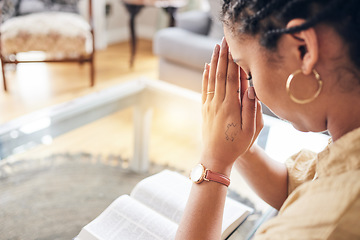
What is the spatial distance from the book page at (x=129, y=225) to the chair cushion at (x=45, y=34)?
2.01 meters

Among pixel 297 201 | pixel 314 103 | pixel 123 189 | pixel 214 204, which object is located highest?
pixel 314 103

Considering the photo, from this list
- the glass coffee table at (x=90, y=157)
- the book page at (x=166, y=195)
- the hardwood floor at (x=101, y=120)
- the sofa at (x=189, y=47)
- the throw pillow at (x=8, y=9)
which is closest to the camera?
the book page at (x=166, y=195)

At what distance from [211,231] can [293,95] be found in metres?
0.27

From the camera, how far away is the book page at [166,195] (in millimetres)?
782

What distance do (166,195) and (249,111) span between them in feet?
1.02

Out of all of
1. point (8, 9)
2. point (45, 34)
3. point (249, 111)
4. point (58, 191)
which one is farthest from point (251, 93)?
point (8, 9)

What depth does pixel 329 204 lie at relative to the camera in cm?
38

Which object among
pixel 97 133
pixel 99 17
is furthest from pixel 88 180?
pixel 99 17

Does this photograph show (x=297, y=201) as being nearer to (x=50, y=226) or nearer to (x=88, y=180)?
(x=50, y=226)

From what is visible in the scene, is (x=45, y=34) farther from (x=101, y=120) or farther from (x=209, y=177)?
(x=209, y=177)

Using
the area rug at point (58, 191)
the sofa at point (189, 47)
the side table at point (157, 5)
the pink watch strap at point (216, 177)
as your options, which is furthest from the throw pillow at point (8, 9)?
the pink watch strap at point (216, 177)

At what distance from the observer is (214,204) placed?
59 centimetres

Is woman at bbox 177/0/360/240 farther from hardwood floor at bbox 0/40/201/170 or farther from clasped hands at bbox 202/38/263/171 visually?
hardwood floor at bbox 0/40/201/170

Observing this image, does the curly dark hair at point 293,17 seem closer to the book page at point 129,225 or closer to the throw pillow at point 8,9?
the book page at point 129,225
